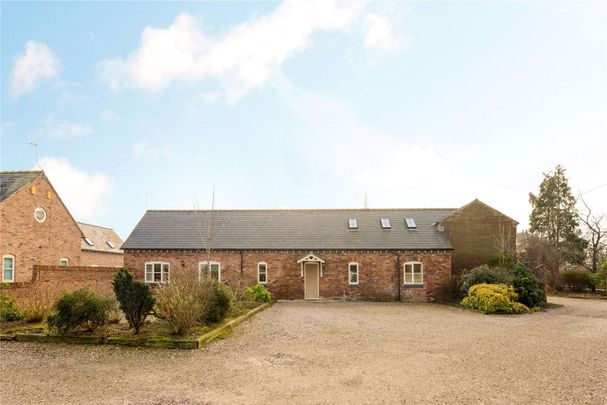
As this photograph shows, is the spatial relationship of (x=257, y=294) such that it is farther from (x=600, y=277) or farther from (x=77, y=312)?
(x=600, y=277)

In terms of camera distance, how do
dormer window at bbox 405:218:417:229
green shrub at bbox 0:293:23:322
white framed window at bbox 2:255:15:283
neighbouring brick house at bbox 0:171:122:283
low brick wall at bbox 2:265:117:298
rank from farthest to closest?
dormer window at bbox 405:218:417:229 < neighbouring brick house at bbox 0:171:122:283 < white framed window at bbox 2:255:15:283 < low brick wall at bbox 2:265:117:298 < green shrub at bbox 0:293:23:322

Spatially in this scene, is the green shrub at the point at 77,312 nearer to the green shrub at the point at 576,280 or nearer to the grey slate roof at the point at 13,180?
the grey slate roof at the point at 13,180

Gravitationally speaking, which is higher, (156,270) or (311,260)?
(311,260)

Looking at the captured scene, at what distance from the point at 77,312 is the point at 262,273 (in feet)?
51.8

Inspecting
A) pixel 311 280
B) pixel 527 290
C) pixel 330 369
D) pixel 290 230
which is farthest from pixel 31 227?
pixel 527 290

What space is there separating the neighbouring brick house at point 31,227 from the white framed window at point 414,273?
23.2 meters

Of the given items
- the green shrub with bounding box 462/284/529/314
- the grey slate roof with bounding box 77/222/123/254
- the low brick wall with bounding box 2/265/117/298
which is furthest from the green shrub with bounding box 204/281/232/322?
the grey slate roof with bounding box 77/222/123/254

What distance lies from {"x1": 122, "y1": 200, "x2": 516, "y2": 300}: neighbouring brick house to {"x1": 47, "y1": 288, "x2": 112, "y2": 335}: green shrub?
13565 mm

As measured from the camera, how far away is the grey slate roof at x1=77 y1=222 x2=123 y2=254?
128ft

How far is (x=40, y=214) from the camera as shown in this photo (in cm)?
2791

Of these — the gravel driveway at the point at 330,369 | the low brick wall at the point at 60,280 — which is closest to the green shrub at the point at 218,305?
the gravel driveway at the point at 330,369

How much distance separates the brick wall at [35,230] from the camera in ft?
81.9

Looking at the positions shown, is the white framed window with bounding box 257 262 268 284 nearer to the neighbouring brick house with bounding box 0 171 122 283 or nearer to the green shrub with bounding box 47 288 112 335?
the neighbouring brick house with bounding box 0 171 122 283

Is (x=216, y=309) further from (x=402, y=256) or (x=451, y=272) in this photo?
(x=451, y=272)
